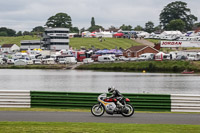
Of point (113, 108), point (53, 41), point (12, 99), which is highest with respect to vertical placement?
point (53, 41)

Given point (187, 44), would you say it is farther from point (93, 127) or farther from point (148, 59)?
point (93, 127)

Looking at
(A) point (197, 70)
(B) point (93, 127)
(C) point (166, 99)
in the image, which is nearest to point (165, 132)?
(B) point (93, 127)

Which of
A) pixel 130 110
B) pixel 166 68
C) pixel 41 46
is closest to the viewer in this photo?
pixel 130 110

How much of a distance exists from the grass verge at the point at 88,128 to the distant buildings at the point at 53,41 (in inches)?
6029

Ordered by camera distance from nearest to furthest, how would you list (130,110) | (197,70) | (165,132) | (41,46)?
1. (165,132)
2. (130,110)
3. (197,70)
4. (41,46)

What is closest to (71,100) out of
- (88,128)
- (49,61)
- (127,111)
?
(127,111)

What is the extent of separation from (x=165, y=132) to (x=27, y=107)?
10.0 metres

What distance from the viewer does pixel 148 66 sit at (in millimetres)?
94125

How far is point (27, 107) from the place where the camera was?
78.3 feet

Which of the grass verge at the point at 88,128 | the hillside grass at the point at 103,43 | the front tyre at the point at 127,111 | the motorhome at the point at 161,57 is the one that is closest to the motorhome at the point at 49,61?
the motorhome at the point at 161,57

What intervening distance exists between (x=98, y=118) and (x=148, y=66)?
74857 mm

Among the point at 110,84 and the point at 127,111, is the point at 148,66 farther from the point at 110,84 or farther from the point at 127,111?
the point at 127,111

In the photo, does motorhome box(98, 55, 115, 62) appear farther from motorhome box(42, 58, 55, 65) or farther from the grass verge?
the grass verge

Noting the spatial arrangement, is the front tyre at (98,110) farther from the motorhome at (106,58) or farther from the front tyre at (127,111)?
the motorhome at (106,58)
